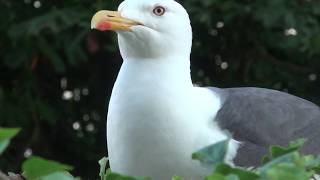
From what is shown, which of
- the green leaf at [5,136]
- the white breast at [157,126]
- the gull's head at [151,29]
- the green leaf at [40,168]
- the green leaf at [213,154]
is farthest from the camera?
the gull's head at [151,29]

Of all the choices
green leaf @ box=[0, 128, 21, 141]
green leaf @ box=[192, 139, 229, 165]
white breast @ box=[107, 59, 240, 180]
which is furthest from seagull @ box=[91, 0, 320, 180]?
green leaf @ box=[0, 128, 21, 141]

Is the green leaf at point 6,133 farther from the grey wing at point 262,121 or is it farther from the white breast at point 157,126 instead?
the grey wing at point 262,121

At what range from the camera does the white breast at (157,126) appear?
118 inches

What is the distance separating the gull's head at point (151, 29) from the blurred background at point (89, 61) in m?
2.47

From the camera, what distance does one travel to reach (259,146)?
3.18 metres

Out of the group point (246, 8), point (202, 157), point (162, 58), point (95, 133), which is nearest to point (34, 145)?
point (95, 133)

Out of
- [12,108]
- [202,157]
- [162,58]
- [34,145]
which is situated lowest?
[34,145]

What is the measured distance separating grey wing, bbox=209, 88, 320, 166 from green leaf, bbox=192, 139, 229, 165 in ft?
4.55

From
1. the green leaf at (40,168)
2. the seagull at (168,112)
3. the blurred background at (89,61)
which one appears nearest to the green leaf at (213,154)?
the green leaf at (40,168)

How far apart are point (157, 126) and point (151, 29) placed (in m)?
0.34

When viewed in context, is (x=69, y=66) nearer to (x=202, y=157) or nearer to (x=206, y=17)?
(x=206, y=17)

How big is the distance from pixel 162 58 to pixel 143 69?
0.27ft

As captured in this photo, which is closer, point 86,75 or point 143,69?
point 143,69

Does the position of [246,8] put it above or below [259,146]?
below
